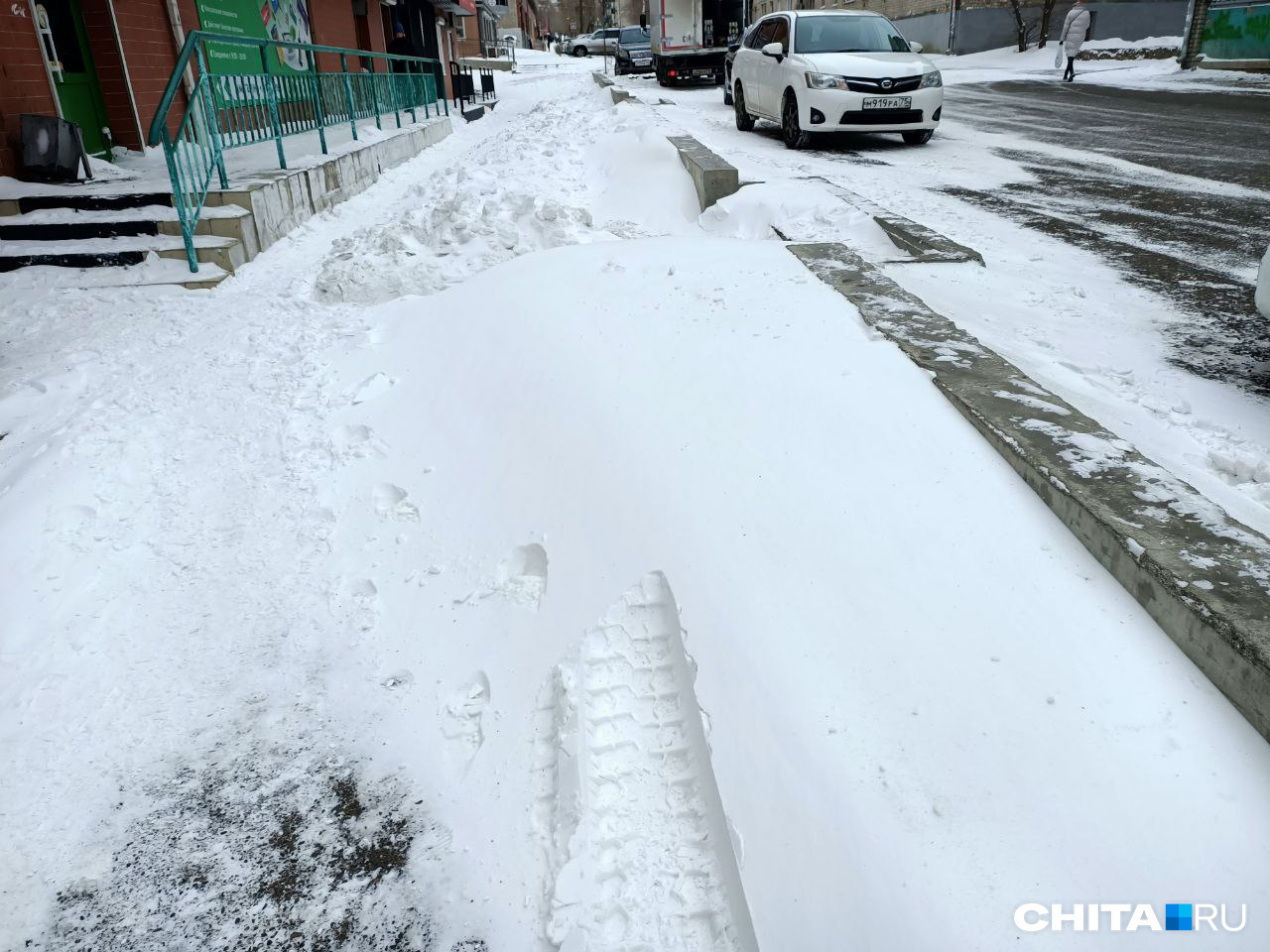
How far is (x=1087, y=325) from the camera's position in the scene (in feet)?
14.9

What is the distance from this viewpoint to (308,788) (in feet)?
7.39

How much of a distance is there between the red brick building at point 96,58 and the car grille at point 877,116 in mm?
8042

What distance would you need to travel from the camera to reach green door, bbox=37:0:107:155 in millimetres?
8555

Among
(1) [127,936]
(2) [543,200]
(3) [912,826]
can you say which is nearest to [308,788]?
(1) [127,936]

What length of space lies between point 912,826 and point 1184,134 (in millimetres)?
12499

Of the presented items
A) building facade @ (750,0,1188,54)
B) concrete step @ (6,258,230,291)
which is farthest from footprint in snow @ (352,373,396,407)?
building facade @ (750,0,1188,54)

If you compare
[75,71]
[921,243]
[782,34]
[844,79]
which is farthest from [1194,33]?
[75,71]

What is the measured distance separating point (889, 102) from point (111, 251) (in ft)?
28.2

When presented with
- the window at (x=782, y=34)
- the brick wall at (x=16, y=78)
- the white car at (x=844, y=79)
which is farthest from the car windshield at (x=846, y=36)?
the brick wall at (x=16, y=78)

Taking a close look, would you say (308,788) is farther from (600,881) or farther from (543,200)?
(543,200)

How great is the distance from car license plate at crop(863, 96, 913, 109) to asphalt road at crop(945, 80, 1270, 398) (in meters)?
1.37

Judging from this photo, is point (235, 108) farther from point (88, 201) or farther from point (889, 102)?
point (889, 102)

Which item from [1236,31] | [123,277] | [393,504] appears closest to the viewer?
[393,504]

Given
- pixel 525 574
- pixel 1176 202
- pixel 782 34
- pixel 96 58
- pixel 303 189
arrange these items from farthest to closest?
1. pixel 782 34
2. pixel 96 58
3. pixel 303 189
4. pixel 1176 202
5. pixel 525 574
